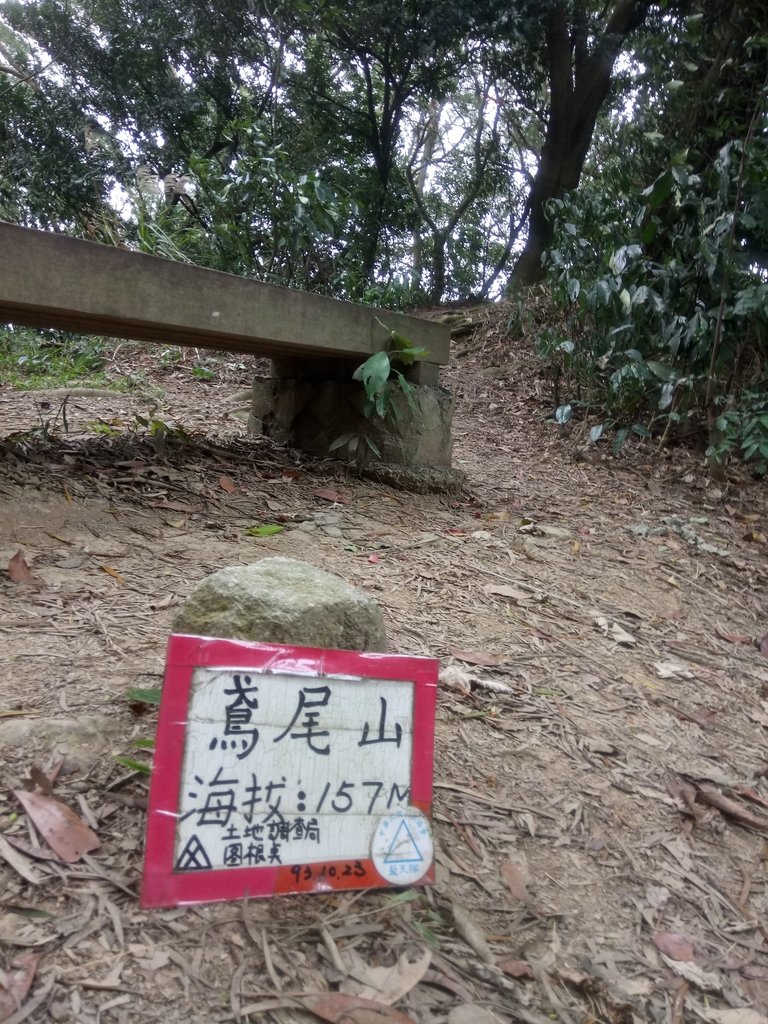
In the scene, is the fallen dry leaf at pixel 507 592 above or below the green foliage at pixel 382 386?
below

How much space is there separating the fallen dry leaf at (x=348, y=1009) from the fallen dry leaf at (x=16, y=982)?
34 cm

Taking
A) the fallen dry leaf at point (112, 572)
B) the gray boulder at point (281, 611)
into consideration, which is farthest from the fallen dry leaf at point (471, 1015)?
the fallen dry leaf at point (112, 572)

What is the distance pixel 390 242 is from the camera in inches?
386

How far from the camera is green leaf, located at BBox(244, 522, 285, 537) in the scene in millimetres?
2672

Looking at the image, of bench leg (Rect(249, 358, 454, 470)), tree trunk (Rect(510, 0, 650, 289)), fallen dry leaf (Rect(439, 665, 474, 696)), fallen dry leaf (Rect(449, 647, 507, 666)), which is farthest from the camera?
tree trunk (Rect(510, 0, 650, 289))

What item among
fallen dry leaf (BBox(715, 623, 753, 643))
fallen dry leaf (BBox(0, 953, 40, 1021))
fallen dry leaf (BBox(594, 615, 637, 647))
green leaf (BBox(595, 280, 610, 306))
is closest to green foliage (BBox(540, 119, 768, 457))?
green leaf (BBox(595, 280, 610, 306))

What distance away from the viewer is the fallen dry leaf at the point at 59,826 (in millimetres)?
1162

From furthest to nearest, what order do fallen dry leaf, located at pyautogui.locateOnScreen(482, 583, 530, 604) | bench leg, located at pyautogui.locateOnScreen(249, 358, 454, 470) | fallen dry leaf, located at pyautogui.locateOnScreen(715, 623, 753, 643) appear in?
bench leg, located at pyautogui.locateOnScreen(249, 358, 454, 470) → fallen dry leaf, located at pyautogui.locateOnScreen(715, 623, 753, 643) → fallen dry leaf, located at pyautogui.locateOnScreen(482, 583, 530, 604)

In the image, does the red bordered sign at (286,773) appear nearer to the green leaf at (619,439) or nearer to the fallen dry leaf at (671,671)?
the fallen dry leaf at (671,671)

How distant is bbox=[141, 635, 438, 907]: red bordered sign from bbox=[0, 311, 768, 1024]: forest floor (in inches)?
2.2

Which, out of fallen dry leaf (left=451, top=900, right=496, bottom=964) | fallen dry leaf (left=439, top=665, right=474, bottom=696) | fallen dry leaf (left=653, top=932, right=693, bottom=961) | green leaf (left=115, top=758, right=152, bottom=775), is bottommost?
fallen dry leaf (left=653, top=932, right=693, bottom=961)

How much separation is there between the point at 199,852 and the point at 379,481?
2503 mm

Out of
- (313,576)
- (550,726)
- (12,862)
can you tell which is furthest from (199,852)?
(550,726)

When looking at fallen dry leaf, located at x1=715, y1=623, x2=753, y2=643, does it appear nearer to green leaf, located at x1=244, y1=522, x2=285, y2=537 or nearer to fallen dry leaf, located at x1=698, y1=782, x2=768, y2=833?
fallen dry leaf, located at x1=698, y1=782, x2=768, y2=833
